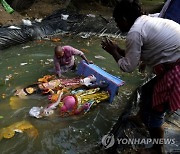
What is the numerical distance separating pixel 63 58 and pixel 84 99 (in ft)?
4.28

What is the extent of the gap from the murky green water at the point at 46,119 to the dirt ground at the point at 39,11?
128cm

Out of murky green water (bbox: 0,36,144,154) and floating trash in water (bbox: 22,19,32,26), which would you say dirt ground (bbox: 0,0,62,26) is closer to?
floating trash in water (bbox: 22,19,32,26)

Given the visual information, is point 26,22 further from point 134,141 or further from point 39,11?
point 134,141

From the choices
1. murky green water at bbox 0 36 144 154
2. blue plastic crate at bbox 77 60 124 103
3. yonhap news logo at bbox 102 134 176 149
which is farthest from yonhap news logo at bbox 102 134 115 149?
blue plastic crate at bbox 77 60 124 103

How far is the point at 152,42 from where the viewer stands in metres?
2.64

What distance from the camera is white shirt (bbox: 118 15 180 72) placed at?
257 cm

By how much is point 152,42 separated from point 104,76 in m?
2.02

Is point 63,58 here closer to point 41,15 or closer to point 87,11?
point 41,15

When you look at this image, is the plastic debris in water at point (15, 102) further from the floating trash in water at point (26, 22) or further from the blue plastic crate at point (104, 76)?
the floating trash in water at point (26, 22)

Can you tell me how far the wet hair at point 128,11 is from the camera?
8.61 feet

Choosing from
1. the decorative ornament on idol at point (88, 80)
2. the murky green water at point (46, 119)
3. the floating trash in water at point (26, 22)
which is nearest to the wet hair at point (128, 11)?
the murky green water at point (46, 119)

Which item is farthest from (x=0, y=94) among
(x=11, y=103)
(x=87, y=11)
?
(x=87, y=11)

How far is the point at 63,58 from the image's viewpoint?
5.30 metres

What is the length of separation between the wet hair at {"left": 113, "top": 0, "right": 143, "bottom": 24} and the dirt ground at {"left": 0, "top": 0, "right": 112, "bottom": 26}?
512 centimetres
